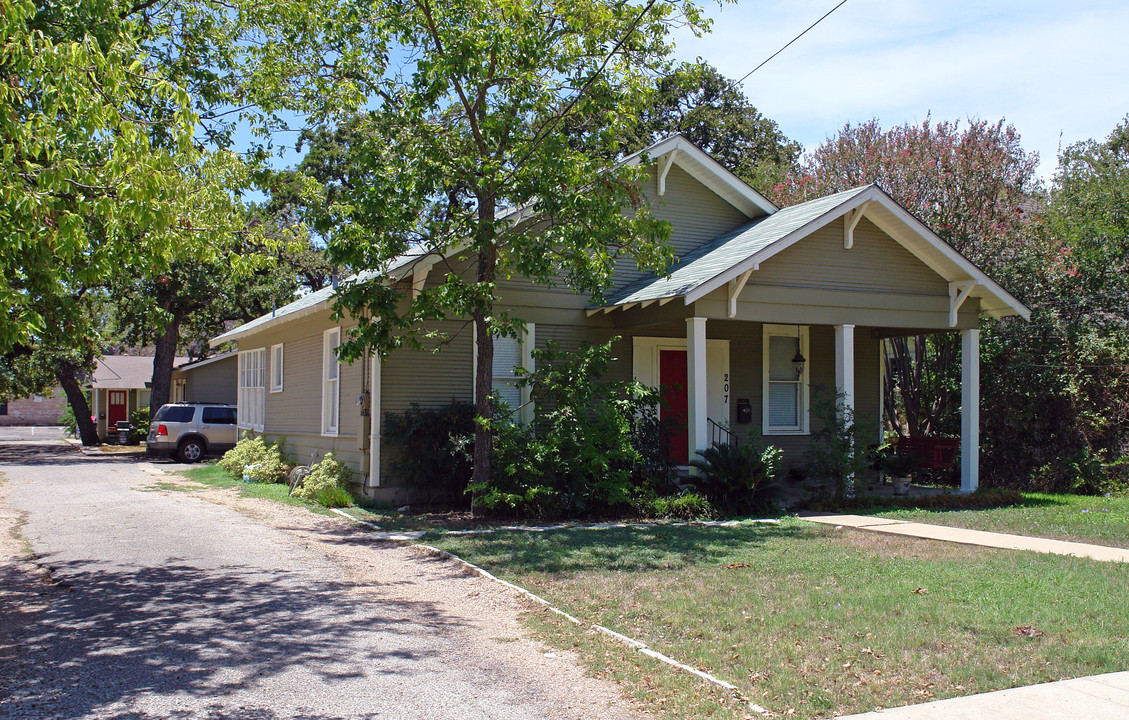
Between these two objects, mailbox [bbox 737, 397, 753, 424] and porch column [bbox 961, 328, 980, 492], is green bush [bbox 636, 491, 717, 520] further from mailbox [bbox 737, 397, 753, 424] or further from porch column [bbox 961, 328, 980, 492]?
porch column [bbox 961, 328, 980, 492]

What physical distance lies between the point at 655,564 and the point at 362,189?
5.92 m

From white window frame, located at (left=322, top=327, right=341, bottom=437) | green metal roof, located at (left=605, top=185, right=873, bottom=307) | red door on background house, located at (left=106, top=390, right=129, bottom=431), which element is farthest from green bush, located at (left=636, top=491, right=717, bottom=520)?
red door on background house, located at (left=106, top=390, right=129, bottom=431)

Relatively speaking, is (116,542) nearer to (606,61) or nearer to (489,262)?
(489,262)

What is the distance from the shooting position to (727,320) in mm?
15164

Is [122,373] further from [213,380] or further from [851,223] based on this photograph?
[851,223]

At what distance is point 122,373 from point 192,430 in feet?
71.1

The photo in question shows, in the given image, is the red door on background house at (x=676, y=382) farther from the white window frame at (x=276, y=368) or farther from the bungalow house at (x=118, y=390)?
the bungalow house at (x=118, y=390)

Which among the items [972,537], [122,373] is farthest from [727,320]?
[122,373]

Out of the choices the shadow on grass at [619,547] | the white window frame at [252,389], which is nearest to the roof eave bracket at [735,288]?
the shadow on grass at [619,547]

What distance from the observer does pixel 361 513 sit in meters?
13.2

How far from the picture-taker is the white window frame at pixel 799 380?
54.3 feet

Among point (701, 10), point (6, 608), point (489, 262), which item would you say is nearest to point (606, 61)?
point (701, 10)

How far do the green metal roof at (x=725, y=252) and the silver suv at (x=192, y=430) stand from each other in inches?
655

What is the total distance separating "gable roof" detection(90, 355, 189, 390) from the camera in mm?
43031
